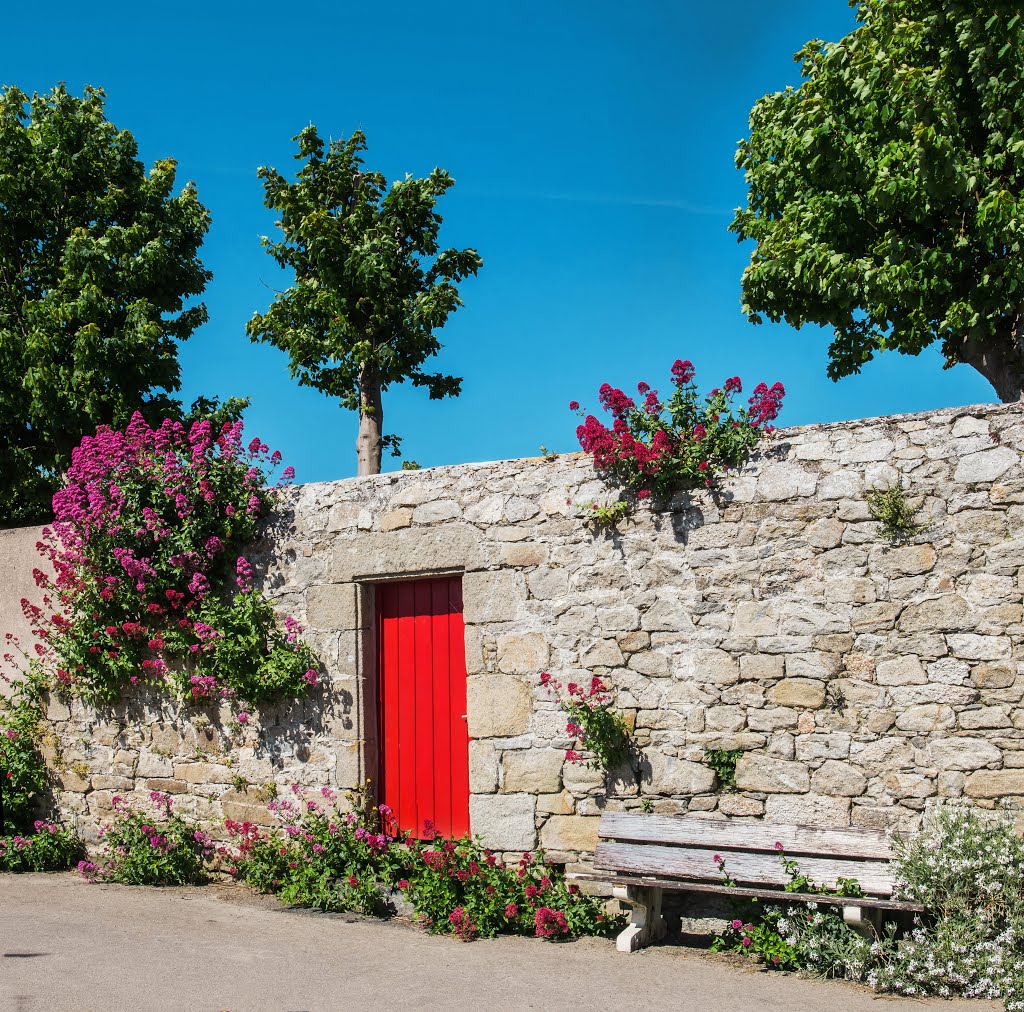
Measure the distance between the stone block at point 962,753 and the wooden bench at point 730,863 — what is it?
0.53 m

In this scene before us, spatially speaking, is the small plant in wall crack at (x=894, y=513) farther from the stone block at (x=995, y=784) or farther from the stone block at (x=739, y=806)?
the stone block at (x=739, y=806)

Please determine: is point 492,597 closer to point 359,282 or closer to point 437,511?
point 437,511

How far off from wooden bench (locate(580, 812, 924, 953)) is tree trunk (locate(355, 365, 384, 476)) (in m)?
7.40

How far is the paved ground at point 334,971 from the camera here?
475 centimetres

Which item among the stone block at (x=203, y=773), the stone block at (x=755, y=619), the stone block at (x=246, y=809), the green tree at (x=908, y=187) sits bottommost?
the stone block at (x=246, y=809)

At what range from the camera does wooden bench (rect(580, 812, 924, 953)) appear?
5.09 m

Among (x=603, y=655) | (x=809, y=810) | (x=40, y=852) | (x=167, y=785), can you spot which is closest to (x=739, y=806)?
(x=809, y=810)

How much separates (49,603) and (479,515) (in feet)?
13.5

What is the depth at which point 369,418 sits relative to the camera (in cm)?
1258

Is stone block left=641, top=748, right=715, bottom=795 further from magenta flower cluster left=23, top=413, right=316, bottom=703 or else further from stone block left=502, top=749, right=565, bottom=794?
magenta flower cluster left=23, top=413, right=316, bottom=703

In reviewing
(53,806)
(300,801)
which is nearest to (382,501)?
(300,801)

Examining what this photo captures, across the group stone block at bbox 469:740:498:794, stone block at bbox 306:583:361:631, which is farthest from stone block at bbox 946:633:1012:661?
stone block at bbox 306:583:361:631

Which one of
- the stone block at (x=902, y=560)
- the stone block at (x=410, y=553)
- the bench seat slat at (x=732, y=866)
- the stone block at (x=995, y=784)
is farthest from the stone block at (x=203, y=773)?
the stone block at (x=995, y=784)

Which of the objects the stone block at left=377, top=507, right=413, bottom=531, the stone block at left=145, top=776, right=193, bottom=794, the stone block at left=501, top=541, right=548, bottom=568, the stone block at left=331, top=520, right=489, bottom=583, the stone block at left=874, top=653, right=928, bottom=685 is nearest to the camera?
the stone block at left=874, top=653, right=928, bottom=685
